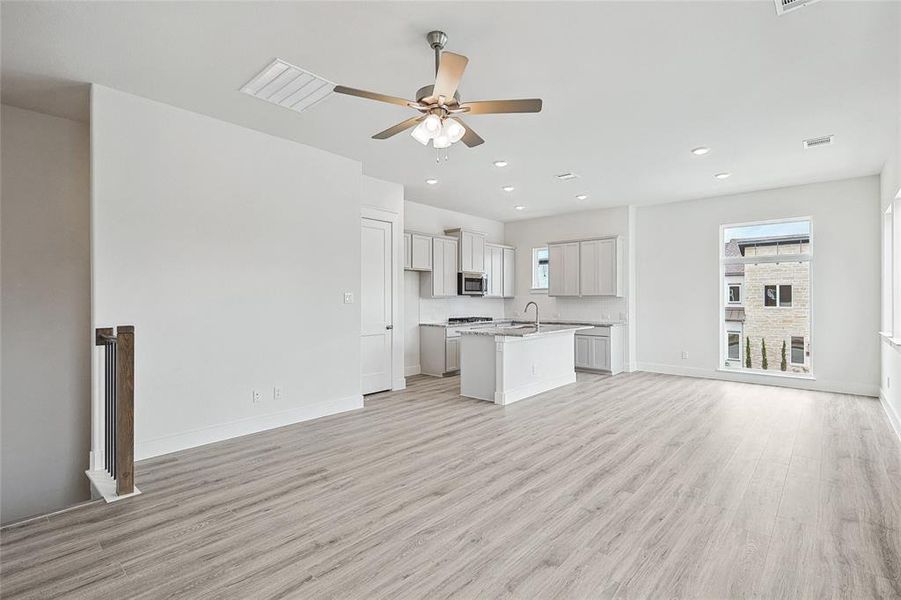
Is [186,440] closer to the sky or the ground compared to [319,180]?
closer to the ground

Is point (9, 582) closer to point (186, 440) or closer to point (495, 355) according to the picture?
point (186, 440)

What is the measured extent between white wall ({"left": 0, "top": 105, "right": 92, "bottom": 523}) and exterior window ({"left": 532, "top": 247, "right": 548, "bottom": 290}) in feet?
23.5

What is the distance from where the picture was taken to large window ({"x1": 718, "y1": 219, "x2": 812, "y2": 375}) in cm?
645

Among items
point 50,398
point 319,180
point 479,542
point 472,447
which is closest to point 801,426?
point 472,447

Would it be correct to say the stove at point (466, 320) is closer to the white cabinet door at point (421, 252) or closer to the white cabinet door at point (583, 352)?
the white cabinet door at point (421, 252)

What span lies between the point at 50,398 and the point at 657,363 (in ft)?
26.6

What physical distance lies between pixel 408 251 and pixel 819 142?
16.9 ft

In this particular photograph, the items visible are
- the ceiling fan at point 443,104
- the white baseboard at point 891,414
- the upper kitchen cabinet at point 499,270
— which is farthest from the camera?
the upper kitchen cabinet at point 499,270

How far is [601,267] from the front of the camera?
7.90 metres

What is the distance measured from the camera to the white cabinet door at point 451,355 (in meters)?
7.32

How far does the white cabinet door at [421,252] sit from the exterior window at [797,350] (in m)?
5.55

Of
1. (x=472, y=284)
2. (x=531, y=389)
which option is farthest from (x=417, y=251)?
(x=531, y=389)

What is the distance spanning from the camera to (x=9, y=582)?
2.12m

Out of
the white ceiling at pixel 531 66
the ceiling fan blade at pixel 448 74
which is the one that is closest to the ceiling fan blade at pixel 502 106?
the ceiling fan blade at pixel 448 74
